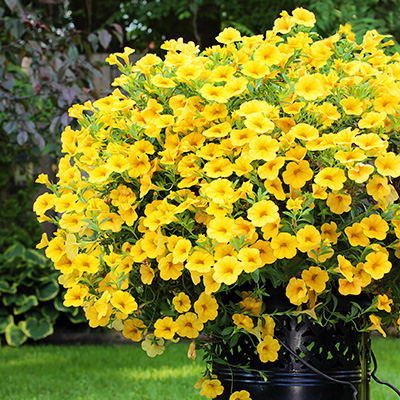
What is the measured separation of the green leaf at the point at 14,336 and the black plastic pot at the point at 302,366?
3.76m

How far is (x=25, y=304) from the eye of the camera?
16.1ft

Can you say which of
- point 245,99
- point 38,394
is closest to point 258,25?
point 38,394

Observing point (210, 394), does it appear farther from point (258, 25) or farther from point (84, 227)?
point (258, 25)

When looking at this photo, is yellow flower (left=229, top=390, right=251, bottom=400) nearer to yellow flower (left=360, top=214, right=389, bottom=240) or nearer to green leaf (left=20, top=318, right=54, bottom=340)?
yellow flower (left=360, top=214, right=389, bottom=240)

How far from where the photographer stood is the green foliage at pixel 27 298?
481 cm

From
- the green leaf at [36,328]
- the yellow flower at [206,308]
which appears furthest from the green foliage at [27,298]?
the yellow flower at [206,308]

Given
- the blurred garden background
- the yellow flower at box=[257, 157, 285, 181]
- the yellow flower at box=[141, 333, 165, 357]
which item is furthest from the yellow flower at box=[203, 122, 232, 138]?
the blurred garden background

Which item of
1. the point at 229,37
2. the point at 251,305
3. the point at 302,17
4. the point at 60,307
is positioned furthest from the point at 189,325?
the point at 60,307

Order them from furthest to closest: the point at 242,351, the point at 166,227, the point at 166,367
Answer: the point at 166,367 < the point at 242,351 < the point at 166,227

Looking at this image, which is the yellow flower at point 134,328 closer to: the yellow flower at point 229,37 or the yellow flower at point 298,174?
the yellow flower at point 298,174

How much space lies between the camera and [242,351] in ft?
4.79

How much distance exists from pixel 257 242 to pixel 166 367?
3125 mm

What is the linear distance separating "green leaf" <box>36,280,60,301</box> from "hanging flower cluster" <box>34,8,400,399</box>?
360 centimetres

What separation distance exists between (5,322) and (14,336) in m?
0.16
